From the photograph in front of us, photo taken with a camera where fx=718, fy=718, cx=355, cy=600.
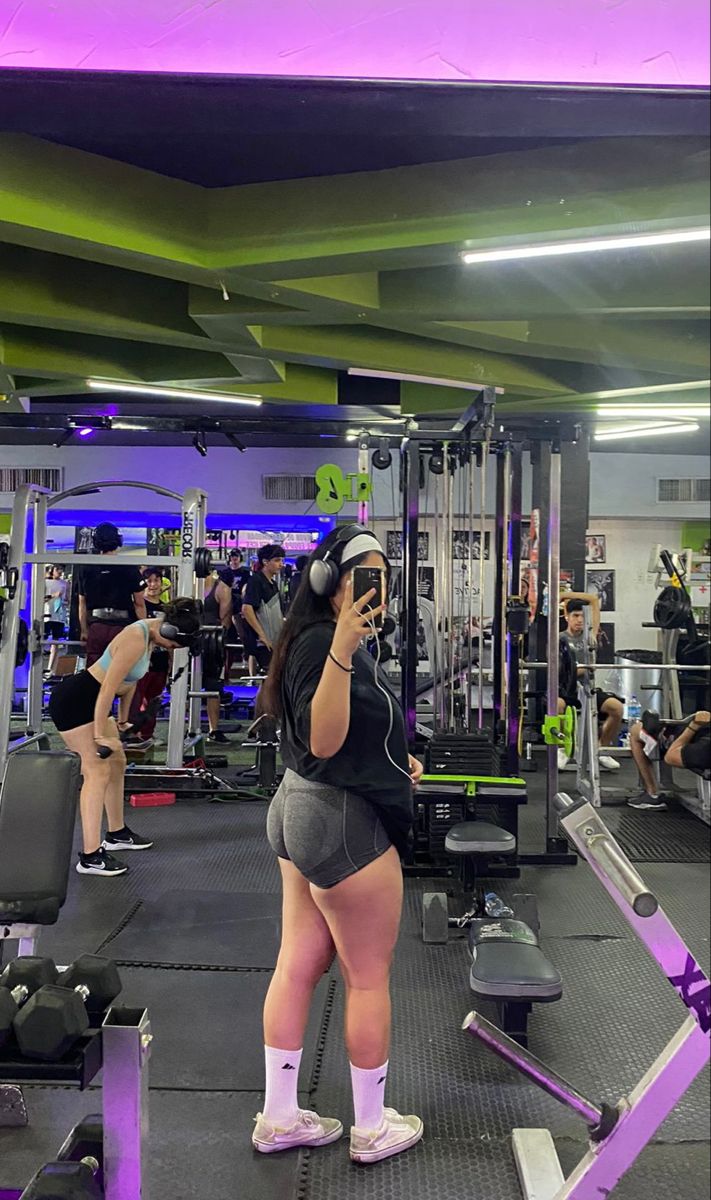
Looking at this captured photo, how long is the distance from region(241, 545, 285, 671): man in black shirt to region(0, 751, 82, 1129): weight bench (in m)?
0.45

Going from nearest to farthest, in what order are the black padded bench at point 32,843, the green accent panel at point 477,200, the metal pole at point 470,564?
the green accent panel at point 477,200 → the black padded bench at point 32,843 → the metal pole at point 470,564

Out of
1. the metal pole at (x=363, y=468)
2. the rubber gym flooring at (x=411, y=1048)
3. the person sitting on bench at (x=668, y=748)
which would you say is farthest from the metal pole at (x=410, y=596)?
the person sitting on bench at (x=668, y=748)

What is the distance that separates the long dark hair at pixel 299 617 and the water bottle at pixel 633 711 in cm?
47

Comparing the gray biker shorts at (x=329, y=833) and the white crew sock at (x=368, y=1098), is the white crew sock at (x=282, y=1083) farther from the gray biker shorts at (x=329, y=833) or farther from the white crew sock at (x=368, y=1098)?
the gray biker shorts at (x=329, y=833)

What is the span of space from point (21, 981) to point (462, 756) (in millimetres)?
1727

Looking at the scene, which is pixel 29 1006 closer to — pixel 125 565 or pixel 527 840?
pixel 125 565

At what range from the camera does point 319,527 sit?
1.39 metres

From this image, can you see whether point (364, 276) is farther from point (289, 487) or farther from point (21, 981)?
point (21, 981)

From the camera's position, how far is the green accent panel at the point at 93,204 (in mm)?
1559

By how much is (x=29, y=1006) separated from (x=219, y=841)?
1.98 metres

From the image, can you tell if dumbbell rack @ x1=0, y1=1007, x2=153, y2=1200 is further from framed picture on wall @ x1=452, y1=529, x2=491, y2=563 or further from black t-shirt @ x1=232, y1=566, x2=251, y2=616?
framed picture on wall @ x1=452, y1=529, x2=491, y2=563

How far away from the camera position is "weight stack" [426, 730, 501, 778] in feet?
8.26

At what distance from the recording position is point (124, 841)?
2867mm

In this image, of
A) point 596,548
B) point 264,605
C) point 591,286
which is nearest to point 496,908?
point 264,605
